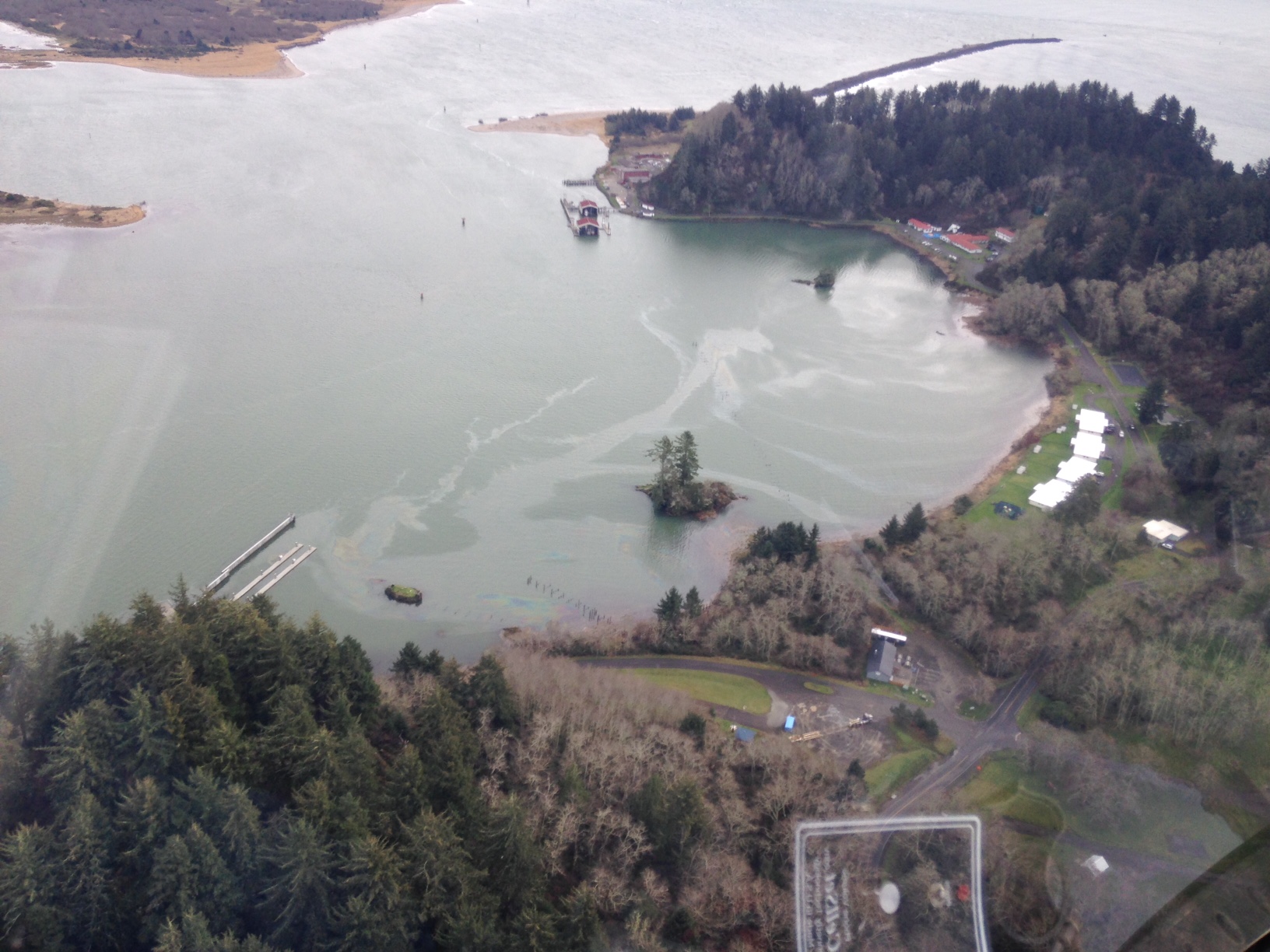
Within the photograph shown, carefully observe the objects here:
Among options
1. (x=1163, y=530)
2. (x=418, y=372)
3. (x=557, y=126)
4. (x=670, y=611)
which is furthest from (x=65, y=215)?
(x=1163, y=530)

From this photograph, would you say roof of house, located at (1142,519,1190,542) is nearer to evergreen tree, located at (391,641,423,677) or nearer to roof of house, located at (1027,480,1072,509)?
roof of house, located at (1027,480,1072,509)

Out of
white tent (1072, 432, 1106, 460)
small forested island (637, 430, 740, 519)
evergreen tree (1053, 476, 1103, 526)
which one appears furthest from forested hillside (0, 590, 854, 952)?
white tent (1072, 432, 1106, 460)

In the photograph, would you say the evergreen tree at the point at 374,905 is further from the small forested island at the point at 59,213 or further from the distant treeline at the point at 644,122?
the distant treeline at the point at 644,122

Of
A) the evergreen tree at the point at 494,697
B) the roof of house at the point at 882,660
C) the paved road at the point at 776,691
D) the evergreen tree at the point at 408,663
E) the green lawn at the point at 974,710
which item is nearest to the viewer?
the evergreen tree at the point at 494,697

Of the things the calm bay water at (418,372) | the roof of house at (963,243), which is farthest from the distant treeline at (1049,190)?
the calm bay water at (418,372)

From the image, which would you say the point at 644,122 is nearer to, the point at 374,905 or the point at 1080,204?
the point at 1080,204
